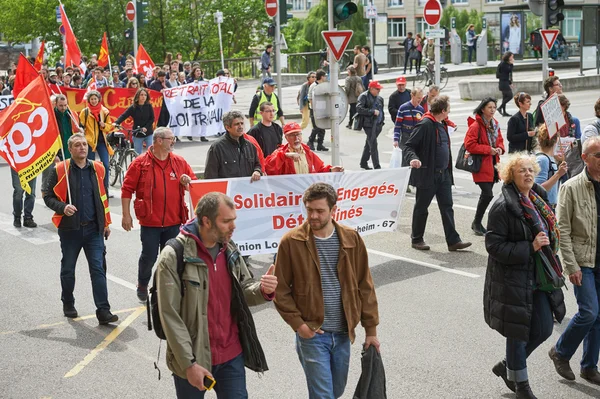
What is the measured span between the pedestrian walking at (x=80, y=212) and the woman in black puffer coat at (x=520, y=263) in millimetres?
4039

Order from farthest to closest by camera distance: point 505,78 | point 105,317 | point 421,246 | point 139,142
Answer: point 505,78 → point 139,142 → point 421,246 → point 105,317

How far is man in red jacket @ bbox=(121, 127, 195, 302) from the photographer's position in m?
9.39

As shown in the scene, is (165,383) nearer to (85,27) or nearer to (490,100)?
(490,100)

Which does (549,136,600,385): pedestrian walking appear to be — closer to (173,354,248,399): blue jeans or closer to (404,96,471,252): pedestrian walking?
(173,354,248,399): blue jeans

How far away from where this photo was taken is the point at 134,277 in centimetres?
1094

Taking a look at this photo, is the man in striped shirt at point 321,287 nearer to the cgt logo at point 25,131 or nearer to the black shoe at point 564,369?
the black shoe at point 564,369

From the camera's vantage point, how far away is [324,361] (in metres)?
5.59

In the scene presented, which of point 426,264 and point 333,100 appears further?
point 333,100

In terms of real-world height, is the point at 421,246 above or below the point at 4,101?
below

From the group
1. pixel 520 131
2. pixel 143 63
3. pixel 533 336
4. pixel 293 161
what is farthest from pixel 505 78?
pixel 533 336

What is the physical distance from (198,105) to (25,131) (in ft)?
44.3

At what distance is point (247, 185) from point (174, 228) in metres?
0.98

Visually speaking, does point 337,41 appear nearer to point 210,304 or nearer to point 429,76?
point 210,304

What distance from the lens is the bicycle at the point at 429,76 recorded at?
34938 mm
